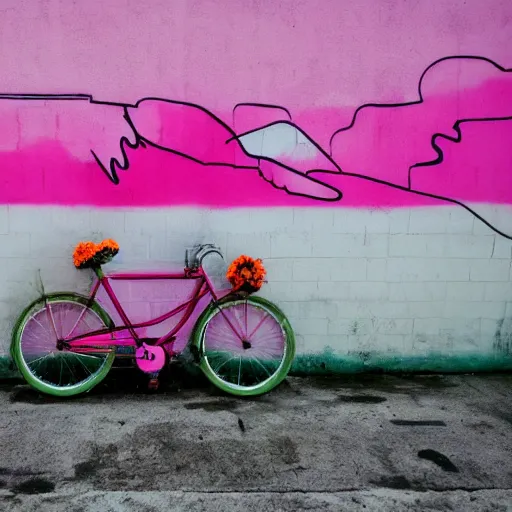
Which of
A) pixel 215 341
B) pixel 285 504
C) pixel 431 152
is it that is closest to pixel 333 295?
pixel 215 341

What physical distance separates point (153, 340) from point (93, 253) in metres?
0.79

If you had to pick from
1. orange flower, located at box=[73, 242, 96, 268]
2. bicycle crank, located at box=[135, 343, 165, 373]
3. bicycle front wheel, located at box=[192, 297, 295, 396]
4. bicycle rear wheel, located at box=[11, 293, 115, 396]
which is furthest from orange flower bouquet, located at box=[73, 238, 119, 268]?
bicycle front wheel, located at box=[192, 297, 295, 396]

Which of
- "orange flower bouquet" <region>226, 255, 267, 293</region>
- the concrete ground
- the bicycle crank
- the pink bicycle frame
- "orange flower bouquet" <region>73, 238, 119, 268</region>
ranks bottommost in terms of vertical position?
the concrete ground

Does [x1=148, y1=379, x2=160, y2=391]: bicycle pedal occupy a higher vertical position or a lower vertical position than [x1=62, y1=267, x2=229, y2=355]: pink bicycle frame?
lower

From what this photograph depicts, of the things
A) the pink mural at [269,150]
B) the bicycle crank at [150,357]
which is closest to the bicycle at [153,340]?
the bicycle crank at [150,357]

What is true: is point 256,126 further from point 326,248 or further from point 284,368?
point 284,368

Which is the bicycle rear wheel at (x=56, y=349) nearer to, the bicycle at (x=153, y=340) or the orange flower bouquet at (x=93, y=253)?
the bicycle at (x=153, y=340)

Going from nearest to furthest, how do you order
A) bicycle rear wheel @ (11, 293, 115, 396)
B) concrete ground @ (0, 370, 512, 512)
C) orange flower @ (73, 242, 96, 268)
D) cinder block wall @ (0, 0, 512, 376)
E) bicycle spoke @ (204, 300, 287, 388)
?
concrete ground @ (0, 370, 512, 512)
orange flower @ (73, 242, 96, 268)
bicycle rear wheel @ (11, 293, 115, 396)
cinder block wall @ (0, 0, 512, 376)
bicycle spoke @ (204, 300, 287, 388)

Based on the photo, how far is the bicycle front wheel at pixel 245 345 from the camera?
12.8 feet

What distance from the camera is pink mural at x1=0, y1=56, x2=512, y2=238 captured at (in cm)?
392

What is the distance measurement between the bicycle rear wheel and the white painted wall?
21 centimetres

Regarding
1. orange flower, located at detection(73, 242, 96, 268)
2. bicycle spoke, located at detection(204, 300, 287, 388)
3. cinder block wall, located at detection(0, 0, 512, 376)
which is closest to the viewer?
orange flower, located at detection(73, 242, 96, 268)

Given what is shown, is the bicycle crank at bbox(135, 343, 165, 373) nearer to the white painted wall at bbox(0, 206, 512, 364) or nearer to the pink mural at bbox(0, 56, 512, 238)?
the white painted wall at bbox(0, 206, 512, 364)

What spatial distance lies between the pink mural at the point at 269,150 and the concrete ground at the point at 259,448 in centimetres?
153
